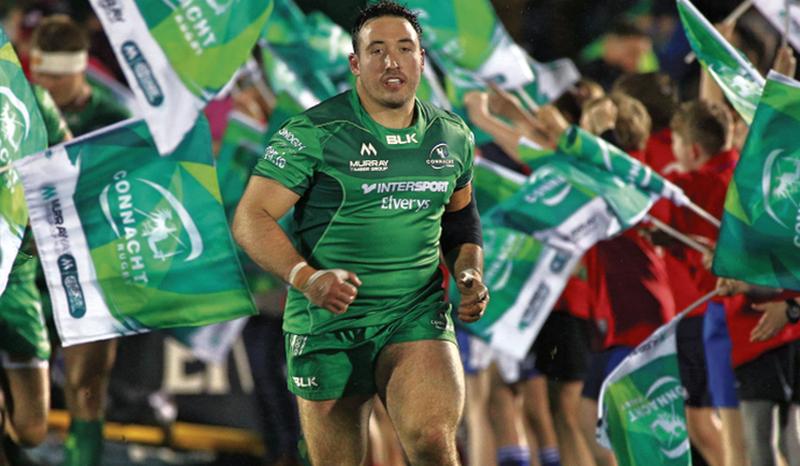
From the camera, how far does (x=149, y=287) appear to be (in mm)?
7645

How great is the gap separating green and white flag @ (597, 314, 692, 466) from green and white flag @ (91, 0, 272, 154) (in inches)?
96.7

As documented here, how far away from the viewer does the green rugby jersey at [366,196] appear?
590cm

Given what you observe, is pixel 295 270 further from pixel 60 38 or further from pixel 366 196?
pixel 60 38

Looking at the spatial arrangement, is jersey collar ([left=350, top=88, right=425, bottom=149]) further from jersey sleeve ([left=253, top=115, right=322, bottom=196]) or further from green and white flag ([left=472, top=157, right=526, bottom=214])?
green and white flag ([left=472, top=157, right=526, bottom=214])

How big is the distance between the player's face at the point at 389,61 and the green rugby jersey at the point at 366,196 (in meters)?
0.12

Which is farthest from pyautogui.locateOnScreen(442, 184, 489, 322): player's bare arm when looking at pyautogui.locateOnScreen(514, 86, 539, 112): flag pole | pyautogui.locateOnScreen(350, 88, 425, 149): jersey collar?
pyautogui.locateOnScreen(514, 86, 539, 112): flag pole

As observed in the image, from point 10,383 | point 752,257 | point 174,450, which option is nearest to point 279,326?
point 174,450

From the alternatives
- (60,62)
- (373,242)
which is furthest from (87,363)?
(373,242)

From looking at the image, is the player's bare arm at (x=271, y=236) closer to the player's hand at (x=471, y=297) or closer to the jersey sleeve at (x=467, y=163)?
the player's hand at (x=471, y=297)

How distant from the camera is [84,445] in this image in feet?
28.1

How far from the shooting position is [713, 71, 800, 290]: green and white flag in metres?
6.96

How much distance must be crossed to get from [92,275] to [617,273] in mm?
2748

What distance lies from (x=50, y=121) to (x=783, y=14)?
12.3 feet

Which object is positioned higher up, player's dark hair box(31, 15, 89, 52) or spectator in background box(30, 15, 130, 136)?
player's dark hair box(31, 15, 89, 52)
